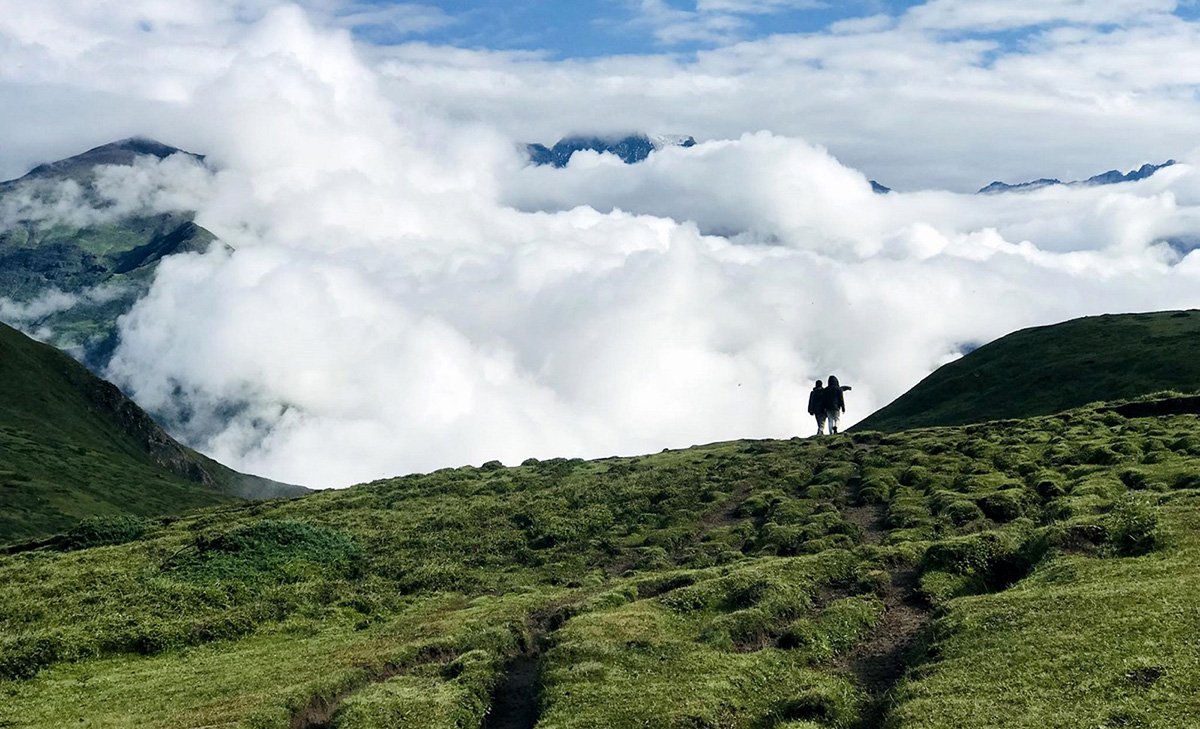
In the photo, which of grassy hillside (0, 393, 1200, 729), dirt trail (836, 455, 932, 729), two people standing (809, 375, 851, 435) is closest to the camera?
grassy hillside (0, 393, 1200, 729)

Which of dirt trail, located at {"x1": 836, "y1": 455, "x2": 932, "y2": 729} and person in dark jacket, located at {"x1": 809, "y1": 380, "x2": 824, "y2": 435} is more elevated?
person in dark jacket, located at {"x1": 809, "y1": 380, "x2": 824, "y2": 435}

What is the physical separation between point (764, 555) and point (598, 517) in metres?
16.3

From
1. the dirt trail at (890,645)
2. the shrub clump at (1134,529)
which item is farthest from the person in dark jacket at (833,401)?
the dirt trail at (890,645)

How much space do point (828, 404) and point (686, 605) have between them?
180 ft

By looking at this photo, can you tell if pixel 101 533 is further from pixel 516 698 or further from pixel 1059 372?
pixel 1059 372

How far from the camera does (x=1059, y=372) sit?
109125 mm

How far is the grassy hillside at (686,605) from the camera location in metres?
31.3

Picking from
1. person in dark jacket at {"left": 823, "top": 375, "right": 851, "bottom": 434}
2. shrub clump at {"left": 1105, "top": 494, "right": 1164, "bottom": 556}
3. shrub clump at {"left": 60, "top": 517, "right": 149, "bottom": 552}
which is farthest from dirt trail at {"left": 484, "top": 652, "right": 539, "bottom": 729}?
person in dark jacket at {"left": 823, "top": 375, "right": 851, "bottom": 434}

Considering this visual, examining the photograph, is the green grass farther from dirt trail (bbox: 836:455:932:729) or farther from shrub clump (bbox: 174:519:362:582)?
shrub clump (bbox: 174:519:362:582)

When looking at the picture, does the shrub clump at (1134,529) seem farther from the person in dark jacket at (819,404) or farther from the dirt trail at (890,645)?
the person in dark jacket at (819,404)

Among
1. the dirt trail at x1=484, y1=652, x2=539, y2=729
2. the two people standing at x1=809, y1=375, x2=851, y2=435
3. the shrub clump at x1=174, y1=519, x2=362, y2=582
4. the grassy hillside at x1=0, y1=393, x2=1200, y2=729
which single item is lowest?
the dirt trail at x1=484, y1=652, x2=539, y2=729

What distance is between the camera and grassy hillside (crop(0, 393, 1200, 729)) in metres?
31.3

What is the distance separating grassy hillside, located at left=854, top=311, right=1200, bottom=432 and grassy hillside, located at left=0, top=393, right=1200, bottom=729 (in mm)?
26475

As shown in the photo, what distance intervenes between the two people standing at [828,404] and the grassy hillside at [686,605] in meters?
18.3
